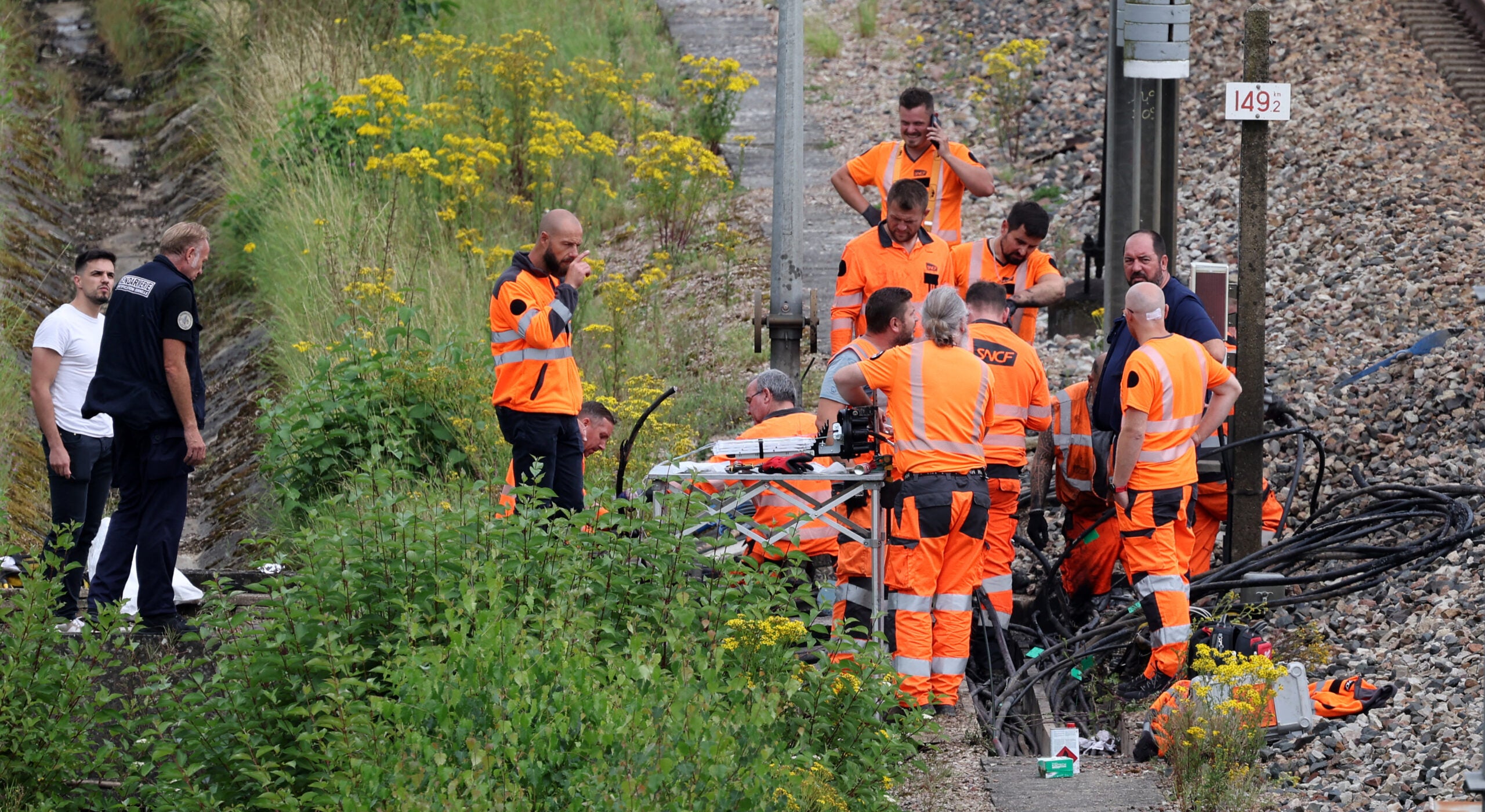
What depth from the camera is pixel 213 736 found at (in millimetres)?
5344

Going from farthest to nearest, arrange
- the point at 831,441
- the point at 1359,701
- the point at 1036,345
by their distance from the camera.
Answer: the point at 1036,345 → the point at 831,441 → the point at 1359,701

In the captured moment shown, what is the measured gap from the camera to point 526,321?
7930mm

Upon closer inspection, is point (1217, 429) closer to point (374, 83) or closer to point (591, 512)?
point (591, 512)

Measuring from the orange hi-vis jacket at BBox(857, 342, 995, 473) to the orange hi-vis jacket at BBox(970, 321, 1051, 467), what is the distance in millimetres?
593

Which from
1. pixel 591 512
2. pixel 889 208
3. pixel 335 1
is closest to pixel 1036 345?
pixel 889 208

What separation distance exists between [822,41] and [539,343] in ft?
38.7

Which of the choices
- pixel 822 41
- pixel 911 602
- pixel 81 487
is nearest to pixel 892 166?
pixel 911 602

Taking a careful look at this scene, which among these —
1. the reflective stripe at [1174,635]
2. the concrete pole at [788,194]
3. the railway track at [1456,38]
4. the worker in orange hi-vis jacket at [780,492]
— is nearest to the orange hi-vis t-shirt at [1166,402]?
the reflective stripe at [1174,635]

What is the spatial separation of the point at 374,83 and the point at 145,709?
697cm

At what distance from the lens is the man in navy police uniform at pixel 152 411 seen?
7508 millimetres

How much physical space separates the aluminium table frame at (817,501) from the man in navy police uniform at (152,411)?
2.33 m

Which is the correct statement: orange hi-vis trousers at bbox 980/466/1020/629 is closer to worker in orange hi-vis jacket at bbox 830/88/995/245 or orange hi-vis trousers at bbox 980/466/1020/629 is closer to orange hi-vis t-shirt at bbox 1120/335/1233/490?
orange hi-vis t-shirt at bbox 1120/335/1233/490

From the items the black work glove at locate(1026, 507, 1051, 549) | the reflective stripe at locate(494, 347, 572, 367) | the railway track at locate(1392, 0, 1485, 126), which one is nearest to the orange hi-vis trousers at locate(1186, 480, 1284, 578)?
the black work glove at locate(1026, 507, 1051, 549)

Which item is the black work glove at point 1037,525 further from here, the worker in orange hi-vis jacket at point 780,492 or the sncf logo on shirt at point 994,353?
the worker in orange hi-vis jacket at point 780,492
